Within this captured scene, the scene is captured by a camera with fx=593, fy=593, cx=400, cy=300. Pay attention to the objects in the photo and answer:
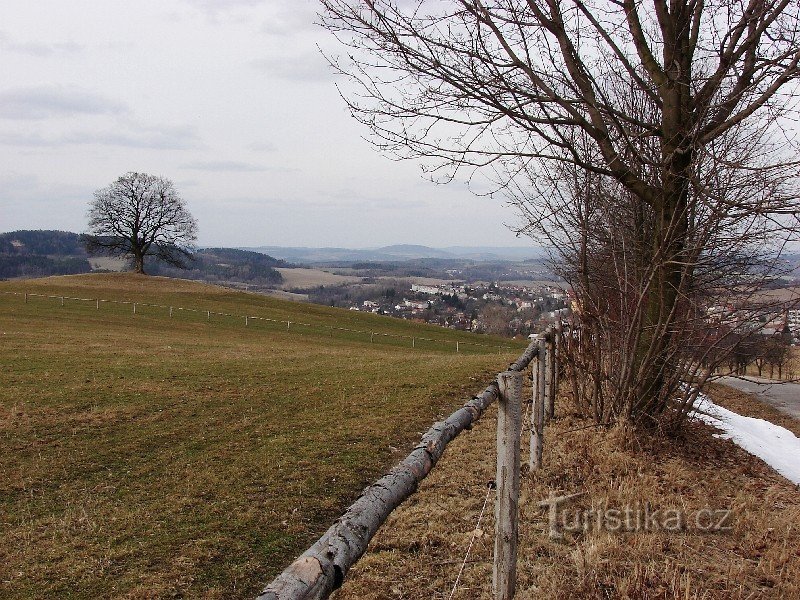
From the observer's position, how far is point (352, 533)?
1.77 m

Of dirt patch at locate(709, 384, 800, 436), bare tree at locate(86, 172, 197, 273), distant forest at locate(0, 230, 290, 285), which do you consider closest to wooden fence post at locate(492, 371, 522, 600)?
dirt patch at locate(709, 384, 800, 436)

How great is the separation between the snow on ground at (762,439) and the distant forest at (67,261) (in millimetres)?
112112

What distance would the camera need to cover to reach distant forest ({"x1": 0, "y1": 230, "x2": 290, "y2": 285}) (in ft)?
370

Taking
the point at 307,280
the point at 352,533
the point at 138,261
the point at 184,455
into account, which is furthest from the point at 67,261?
the point at 352,533

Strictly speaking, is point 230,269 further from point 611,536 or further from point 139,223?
point 611,536

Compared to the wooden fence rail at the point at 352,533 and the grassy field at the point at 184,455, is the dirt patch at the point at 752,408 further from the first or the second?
the wooden fence rail at the point at 352,533

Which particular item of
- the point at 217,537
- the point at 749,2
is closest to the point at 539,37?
the point at 749,2

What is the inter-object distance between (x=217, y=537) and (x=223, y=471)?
6.00 feet

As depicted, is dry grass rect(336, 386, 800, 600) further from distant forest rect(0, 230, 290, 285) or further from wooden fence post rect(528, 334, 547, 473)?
distant forest rect(0, 230, 290, 285)

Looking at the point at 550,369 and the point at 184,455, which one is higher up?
the point at 550,369

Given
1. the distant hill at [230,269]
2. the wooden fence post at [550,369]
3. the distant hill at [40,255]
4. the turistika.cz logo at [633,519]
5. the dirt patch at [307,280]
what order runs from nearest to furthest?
the turistika.cz logo at [633,519] < the wooden fence post at [550,369] < the distant hill at [40,255] < the distant hill at [230,269] < the dirt patch at [307,280]

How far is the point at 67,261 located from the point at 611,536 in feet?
444

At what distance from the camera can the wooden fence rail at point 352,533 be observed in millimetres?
1429

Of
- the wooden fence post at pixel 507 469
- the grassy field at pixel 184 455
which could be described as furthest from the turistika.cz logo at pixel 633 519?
the grassy field at pixel 184 455
